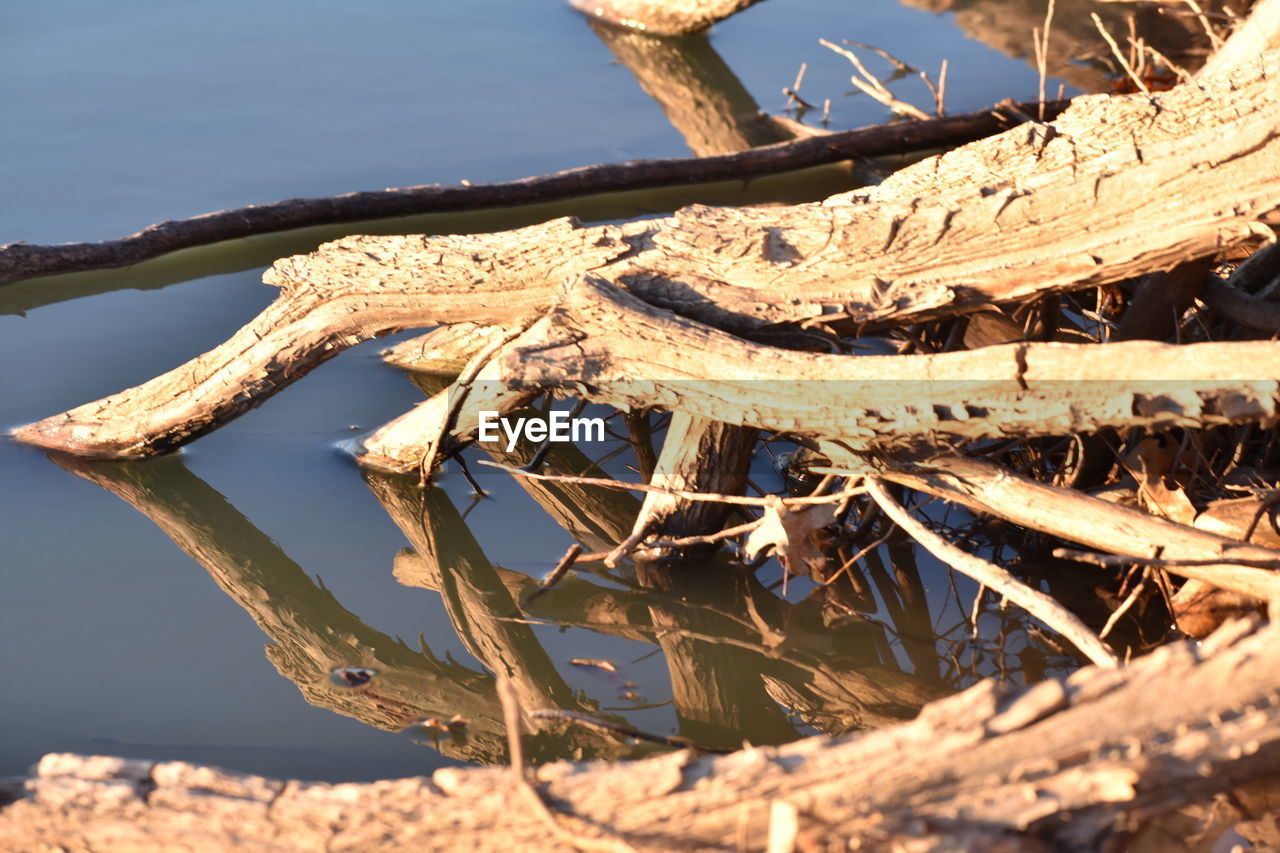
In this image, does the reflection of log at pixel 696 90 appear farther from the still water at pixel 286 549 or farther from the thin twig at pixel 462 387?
the thin twig at pixel 462 387

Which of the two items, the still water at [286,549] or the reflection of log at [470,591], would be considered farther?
the reflection of log at [470,591]

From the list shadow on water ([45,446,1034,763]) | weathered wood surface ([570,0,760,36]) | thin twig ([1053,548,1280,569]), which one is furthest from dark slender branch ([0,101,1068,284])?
thin twig ([1053,548,1280,569])

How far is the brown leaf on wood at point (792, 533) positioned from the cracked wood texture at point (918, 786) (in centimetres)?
112

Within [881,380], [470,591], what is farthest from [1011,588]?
[470,591]

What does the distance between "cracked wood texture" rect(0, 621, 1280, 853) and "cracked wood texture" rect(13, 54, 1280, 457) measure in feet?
3.08

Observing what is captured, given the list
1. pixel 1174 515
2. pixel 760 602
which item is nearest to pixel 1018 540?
pixel 1174 515

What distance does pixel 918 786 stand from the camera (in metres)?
1.97

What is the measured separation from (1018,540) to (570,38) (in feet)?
16.3

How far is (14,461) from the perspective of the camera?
3973 mm

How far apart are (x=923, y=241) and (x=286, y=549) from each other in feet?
6.60

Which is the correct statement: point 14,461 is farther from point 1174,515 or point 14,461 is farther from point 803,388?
point 1174,515

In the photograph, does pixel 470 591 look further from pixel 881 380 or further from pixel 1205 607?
pixel 1205 607

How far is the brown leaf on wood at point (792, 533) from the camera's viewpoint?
3178 mm

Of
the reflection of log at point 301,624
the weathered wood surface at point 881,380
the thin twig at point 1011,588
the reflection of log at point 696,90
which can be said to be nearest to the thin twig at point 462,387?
the weathered wood surface at point 881,380
